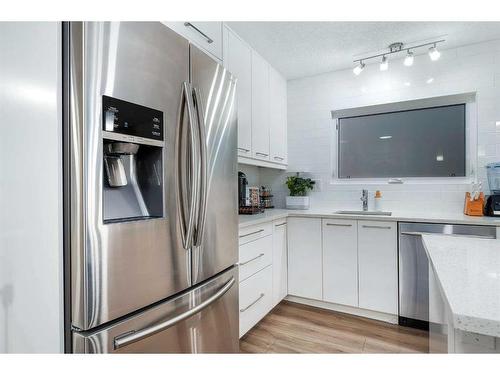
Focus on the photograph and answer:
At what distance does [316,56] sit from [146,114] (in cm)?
221

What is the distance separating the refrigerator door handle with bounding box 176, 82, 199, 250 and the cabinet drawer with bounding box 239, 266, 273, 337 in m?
0.98

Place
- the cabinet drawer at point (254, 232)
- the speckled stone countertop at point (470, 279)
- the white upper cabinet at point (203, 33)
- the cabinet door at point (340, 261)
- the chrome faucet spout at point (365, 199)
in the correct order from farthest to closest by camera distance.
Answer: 1. the chrome faucet spout at point (365, 199)
2. the cabinet door at point (340, 261)
3. the cabinet drawer at point (254, 232)
4. the white upper cabinet at point (203, 33)
5. the speckled stone countertop at point (470, 279)

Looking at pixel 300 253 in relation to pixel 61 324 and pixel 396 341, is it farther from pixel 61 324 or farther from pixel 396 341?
pixel 61 324

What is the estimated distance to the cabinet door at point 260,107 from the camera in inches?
101

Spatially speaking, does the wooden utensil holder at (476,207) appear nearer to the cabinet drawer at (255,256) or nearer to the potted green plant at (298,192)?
the potted green plant at (298,192)

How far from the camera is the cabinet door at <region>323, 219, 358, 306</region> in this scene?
244cm

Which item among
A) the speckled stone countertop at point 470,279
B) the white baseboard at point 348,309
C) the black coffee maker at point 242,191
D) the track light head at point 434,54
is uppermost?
the track light head at point 434,54

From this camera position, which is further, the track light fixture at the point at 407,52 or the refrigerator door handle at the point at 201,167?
the track light fixture at the point at 407,52

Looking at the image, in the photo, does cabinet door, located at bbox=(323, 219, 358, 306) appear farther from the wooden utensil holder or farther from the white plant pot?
the wooden utensil holder

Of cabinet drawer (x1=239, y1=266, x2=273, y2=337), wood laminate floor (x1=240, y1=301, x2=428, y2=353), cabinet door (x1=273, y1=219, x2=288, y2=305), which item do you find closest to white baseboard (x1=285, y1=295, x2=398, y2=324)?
wood laminate floor (x1=240, y1=301, x2=428, y2=353)

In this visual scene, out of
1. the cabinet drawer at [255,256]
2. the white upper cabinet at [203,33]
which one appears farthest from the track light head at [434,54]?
the cabinet drawer at [255,256]

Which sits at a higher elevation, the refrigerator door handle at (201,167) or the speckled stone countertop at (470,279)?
the refrigerator door handle at (201,167)

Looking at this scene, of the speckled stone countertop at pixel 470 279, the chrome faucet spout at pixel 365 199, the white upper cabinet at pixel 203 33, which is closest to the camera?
the speckled stone countertop at pixel 470 279

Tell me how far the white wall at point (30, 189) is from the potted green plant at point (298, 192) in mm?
2438
